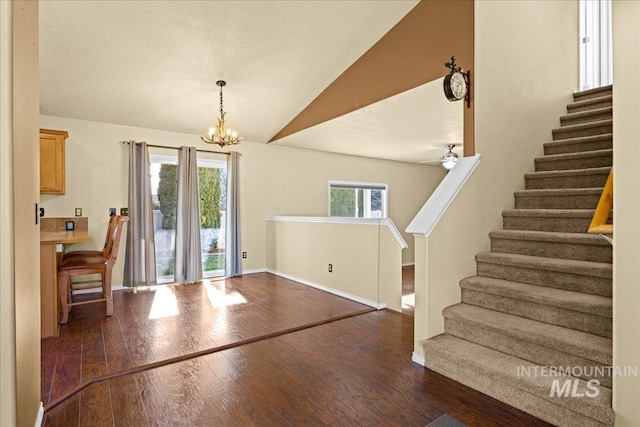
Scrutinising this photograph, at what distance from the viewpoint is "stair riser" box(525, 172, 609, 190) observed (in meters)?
2.73

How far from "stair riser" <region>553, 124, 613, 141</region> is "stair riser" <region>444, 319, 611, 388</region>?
2391 millimetres

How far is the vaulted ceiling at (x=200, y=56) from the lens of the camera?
9.52ft

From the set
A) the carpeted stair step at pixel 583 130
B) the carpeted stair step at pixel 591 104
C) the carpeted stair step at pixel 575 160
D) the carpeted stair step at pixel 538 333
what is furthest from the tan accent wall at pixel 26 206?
the carpeted stair step at pixel 591 104

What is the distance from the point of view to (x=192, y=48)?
3.27 m

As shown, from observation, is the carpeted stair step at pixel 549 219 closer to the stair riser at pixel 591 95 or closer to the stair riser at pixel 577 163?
the stair riser at pixel 577 163

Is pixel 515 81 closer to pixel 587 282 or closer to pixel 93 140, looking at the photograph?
pixel 587 282

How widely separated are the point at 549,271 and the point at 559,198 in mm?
897

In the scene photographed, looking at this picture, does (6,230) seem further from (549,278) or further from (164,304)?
(549,278)

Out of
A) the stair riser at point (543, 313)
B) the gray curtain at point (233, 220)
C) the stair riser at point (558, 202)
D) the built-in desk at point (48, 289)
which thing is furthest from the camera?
the gray curtain at point (233, 220)

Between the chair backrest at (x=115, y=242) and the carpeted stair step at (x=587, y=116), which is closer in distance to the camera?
the carpeted stair step at (x=587, y=116)

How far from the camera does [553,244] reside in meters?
2.50

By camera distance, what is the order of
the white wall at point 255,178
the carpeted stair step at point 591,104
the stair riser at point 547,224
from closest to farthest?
the stair riser at point 547,224 → the carpeted stair step at point 591,104 → the white wall at point 255,178

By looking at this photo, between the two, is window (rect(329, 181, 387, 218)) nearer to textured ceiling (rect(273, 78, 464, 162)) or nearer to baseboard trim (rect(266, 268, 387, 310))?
textured ceiling (rect(273, 78, 464, 162))

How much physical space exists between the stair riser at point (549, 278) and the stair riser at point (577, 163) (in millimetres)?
1319
